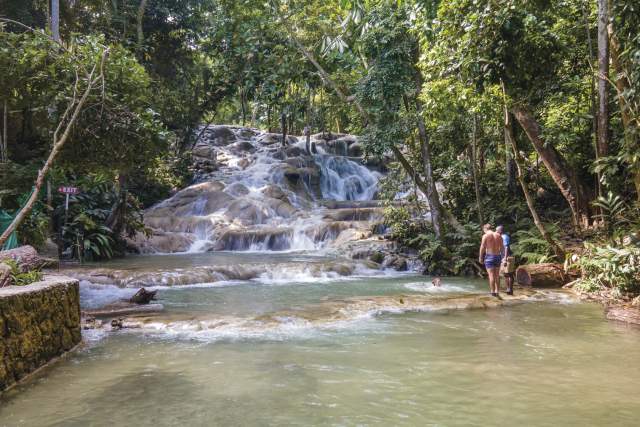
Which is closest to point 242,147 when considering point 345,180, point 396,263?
point 345,180

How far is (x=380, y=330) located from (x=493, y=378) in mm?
2490

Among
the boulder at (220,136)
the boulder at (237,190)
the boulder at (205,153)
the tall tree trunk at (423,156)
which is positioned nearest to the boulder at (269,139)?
the boulder at (220,136)

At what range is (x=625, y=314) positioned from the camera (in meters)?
7.83

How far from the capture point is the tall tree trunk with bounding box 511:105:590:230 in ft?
42.6

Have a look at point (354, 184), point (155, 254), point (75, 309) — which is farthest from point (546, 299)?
point (354, 184)

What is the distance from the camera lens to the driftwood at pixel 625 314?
299 inches

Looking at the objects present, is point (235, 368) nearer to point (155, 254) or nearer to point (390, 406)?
point (390, 406)

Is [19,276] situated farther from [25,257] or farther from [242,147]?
[242,147]

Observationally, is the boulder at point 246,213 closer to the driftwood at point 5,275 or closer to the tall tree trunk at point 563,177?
the tall tree trunk at point 563,177

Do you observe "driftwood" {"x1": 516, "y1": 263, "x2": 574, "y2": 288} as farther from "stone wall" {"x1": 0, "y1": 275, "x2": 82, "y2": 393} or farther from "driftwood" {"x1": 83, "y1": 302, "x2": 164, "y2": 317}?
"stone wall" {"x1": 0, "y1": 275, "x2": 82, "y2": 393}

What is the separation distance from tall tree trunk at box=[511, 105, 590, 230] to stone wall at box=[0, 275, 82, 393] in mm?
11540

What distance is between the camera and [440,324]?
763cm

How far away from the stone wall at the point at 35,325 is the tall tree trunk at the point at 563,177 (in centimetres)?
1154

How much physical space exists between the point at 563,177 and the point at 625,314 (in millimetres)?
6023
